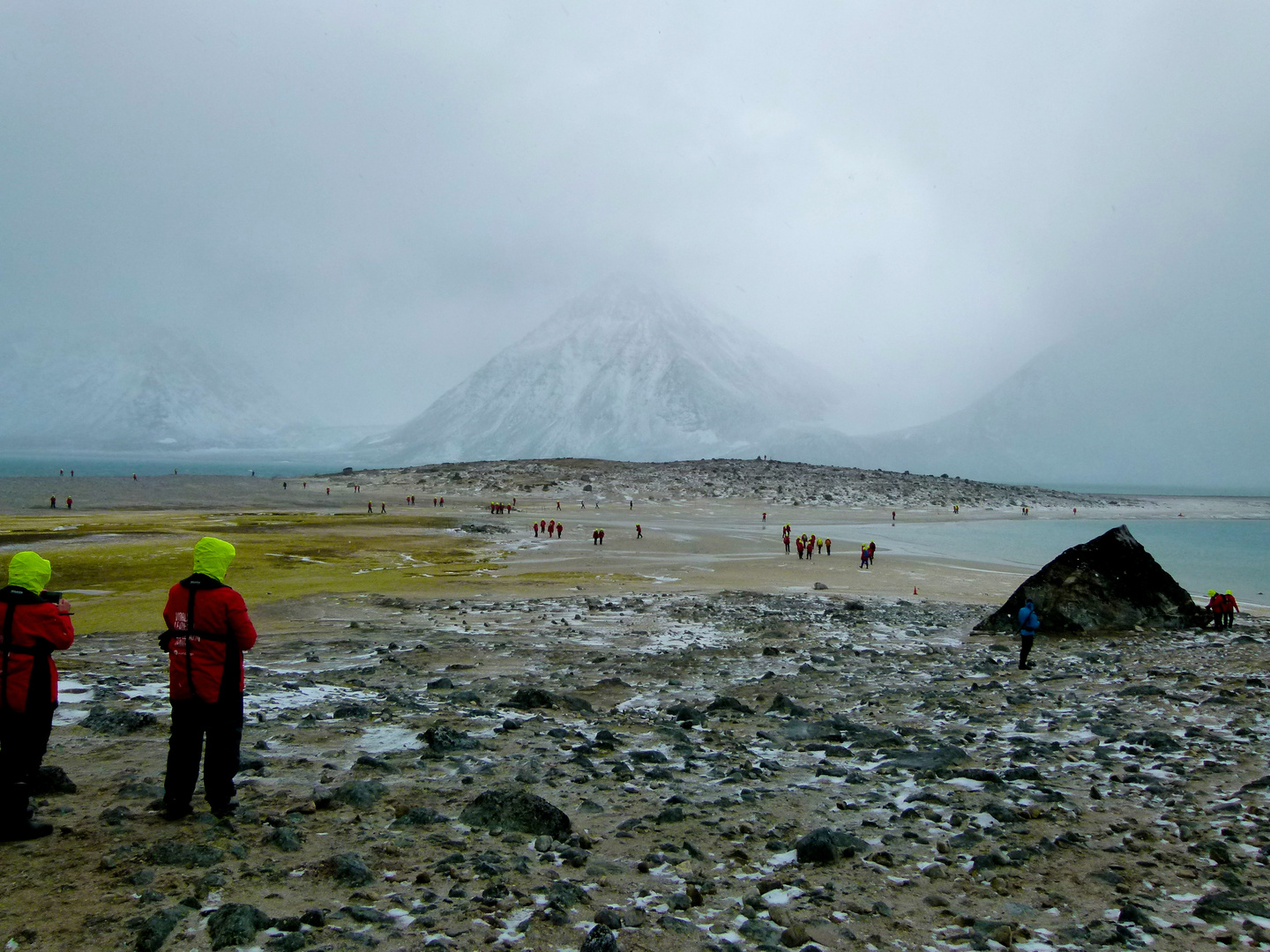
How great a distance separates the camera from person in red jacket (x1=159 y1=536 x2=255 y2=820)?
6.96m

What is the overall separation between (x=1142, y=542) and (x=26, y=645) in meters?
82.4

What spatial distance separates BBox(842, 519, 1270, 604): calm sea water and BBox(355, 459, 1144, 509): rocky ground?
739 inches

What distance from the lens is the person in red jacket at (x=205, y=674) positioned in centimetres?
696

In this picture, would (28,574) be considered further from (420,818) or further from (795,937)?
(795,937)

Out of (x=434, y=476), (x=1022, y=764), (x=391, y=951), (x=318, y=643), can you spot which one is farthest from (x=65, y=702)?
(x=434, y=476)

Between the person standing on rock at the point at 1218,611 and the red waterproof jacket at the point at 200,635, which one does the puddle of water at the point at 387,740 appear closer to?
the red waterproof jacket at the point at 200,635

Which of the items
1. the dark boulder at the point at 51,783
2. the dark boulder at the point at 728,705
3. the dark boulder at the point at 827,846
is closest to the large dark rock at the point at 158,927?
the dark boulder at the point at 51,783

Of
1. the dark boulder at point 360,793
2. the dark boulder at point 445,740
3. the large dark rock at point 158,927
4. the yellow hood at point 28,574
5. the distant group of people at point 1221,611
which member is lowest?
the dark boulder at point 445,740

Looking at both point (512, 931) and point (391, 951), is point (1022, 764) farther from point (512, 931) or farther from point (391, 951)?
point (391, 951)

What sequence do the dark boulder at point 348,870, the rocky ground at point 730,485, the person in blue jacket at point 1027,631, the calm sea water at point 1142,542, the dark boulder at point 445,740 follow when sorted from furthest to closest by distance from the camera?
the rocky ground at point 730,485, the calm sea water at point 1142,542, the person in blue jacket at point 1027,631, the dark boulder at point 445,740, the dark boulder at point 348,870

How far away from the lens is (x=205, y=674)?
6961mm

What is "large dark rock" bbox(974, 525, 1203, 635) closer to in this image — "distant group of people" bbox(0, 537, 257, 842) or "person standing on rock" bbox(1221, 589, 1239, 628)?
"person standing on rock" bbox(1221, 589, 1239, 628)

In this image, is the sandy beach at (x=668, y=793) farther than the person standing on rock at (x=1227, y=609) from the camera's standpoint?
No

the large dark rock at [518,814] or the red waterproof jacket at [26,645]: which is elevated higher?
the red waterproof jacket at [26,645]
